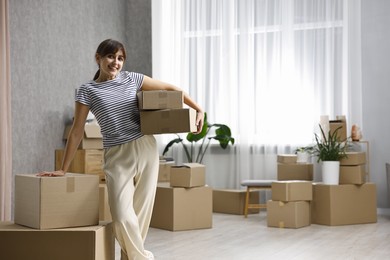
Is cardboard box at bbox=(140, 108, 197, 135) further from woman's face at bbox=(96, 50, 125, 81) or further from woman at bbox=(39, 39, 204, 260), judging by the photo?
woman's face at bbox=(96, 50, 125, 81)

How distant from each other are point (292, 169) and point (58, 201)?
344cm

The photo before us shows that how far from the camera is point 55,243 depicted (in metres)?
2.84

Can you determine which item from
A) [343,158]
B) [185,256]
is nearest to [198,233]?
[185,256]

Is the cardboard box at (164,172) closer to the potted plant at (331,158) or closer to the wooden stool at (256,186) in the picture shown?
the wooden stool at (256,186)

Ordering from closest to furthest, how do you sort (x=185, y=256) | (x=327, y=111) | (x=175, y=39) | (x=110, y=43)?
(x=110, y=43) < (x=185, y=256) < (x=327, y=111) < (x=175, y=39)

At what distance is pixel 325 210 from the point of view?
5.42 m

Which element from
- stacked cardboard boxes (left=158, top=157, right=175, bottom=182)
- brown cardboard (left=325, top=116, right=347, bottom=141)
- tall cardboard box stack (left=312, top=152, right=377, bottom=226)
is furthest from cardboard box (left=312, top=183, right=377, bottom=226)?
stacked cardboard boxes (left=158, top=157, right=175, bottom=182)

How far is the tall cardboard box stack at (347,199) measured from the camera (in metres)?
5.39

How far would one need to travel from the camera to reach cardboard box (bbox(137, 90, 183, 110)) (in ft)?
9.54

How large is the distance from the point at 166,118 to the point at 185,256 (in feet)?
4.35

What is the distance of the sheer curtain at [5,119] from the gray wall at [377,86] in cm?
359

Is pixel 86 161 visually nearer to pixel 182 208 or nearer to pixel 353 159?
pixel 182 208

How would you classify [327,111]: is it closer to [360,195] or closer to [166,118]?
[360,195]

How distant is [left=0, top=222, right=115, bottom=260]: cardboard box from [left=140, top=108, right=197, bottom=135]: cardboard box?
53 centimetres
